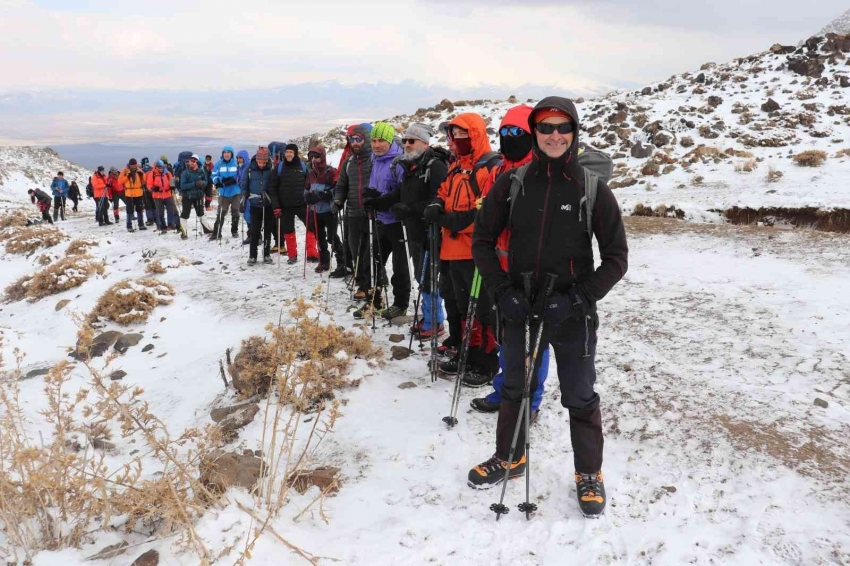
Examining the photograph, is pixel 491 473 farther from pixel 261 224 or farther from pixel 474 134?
pixel 261 224

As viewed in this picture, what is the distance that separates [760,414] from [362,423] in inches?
142

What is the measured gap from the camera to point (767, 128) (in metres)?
22.8

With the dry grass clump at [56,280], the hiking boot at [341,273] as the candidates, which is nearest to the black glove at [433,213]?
the hiking boot at [341,273]

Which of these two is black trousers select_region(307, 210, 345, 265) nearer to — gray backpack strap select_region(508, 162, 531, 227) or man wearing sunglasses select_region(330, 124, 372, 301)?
man wearing sunglasses select_region(330, 124, 372, 301)

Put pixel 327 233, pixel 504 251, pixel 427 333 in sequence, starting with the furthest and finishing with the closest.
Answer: pixel 327 233 < pixel 427 333 < pixel 504 251

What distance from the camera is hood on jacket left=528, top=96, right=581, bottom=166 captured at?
3.06 metres

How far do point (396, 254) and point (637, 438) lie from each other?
385 cm

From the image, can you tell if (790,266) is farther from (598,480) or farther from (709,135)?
(709,135)

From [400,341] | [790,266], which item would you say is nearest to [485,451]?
[400,341]

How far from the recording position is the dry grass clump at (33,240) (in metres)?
15.0

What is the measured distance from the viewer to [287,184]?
998 cm

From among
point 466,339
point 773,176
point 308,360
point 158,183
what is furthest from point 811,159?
point 158,183

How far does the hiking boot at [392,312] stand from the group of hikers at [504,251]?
1.0 inches

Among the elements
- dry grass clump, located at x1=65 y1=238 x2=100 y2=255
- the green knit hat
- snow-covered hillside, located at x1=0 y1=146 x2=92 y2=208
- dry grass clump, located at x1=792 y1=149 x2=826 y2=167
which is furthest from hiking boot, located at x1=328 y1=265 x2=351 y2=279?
snow-covered hillside, located at x1=0 y1=146 x2=92 y2=208
